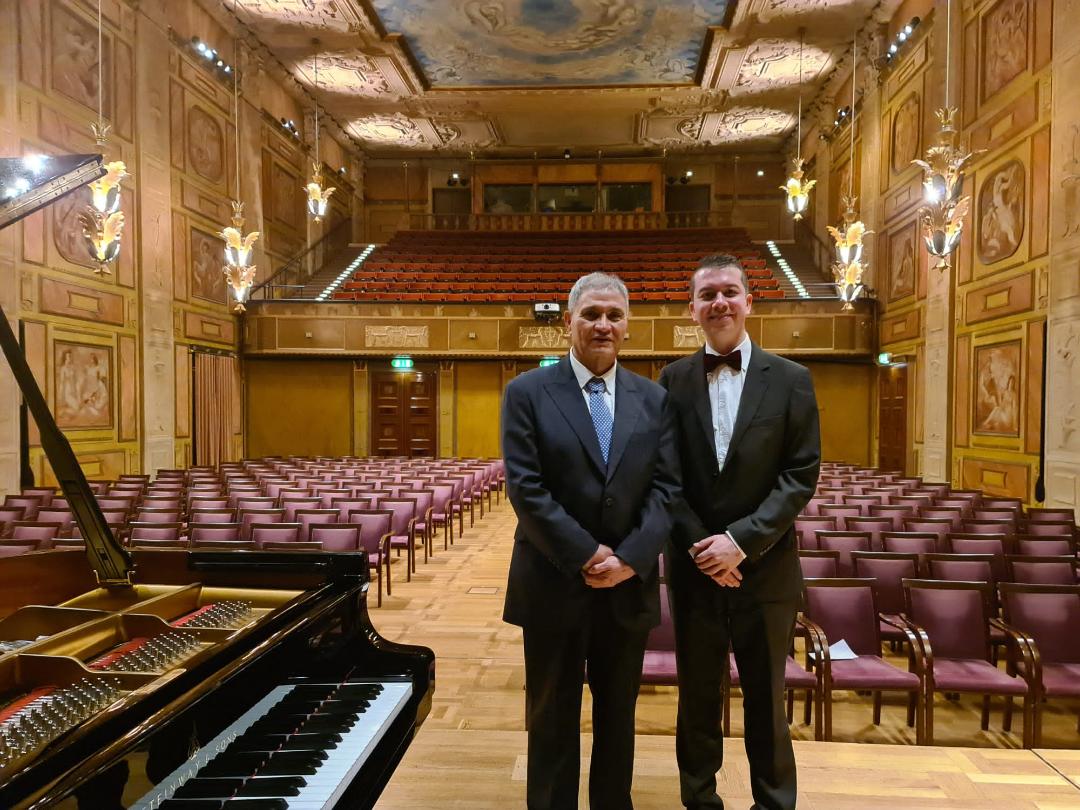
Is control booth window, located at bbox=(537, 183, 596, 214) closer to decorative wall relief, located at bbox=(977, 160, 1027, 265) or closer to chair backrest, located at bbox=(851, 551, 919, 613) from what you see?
decorative wall relief, located at bbox=(977, 160, 1027, 265)

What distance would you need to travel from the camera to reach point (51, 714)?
1.17 meters

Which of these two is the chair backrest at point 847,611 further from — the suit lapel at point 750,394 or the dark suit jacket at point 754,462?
the suit lapel at point 750,394

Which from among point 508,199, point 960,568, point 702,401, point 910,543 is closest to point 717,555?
point 702,401

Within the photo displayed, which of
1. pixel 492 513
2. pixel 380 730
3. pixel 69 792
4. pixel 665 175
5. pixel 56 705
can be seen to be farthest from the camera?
pixel 665 175

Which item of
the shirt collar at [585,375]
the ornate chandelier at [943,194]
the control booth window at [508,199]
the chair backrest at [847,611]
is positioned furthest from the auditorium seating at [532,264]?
the shirt collar at [585,375]


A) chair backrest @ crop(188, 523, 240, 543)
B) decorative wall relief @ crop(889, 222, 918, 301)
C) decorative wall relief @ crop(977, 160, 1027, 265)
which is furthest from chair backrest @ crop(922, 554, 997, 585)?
decorative wall relief @ crop(889, 222, 918, 301)

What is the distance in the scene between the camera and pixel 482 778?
2121mm

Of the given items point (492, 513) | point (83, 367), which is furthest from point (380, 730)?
point (83, 367)

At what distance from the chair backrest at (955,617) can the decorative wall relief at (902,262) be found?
8313 millimetres

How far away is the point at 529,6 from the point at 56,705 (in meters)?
11.8

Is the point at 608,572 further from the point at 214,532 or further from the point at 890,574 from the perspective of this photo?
the point at 214,532

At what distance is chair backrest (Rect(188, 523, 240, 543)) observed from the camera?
14.6 feet

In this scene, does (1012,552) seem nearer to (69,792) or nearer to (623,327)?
(623,327)

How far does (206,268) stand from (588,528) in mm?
10984
